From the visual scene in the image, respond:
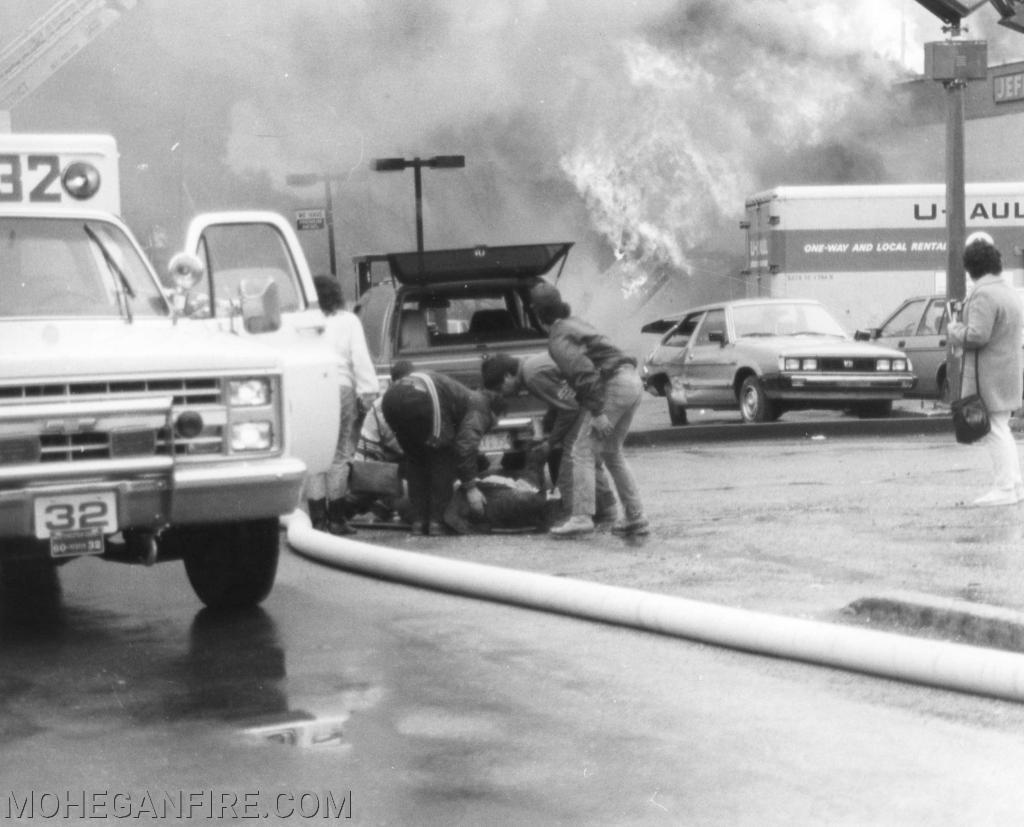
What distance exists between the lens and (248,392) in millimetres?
7824

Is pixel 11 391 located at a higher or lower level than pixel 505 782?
higher

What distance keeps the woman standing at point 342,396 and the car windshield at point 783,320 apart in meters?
9.89

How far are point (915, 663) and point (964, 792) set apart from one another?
1540 mm

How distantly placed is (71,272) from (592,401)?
326 cm

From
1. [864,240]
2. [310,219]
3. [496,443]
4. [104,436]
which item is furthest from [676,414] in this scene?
[104,436]

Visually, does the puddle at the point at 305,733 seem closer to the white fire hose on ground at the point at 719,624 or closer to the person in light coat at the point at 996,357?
the white fire hose on ground at the point at 719,624

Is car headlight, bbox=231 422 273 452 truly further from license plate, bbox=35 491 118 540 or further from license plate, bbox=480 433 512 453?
license plate, bbox=480 433 512 453

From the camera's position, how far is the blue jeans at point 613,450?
10.8 meters

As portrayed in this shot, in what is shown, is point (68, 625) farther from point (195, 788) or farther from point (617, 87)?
point (617, 87)

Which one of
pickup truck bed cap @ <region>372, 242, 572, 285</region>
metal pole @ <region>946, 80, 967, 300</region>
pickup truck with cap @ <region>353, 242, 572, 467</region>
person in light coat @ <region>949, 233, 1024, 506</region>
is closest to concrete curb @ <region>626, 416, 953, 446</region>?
metal pole @ <region>946, 80, 967, 300</region>

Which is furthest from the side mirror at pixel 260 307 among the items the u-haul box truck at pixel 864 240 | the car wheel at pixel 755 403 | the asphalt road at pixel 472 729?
the u-haul box truck at pixel 864 240

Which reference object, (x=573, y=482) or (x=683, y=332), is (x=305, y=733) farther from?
(x=683, y=332)

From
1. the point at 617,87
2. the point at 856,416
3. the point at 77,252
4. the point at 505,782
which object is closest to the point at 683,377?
the point at 856,416

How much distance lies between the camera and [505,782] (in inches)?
205
